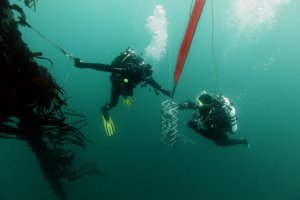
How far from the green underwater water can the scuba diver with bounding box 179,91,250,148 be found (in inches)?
70.1

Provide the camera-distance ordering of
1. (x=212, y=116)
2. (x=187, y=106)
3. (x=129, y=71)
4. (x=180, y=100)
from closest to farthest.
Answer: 1. (x=129, y=71)
2. (x=212, y=116)
3. (x=187, y=106)
4. (x=180, y=100)

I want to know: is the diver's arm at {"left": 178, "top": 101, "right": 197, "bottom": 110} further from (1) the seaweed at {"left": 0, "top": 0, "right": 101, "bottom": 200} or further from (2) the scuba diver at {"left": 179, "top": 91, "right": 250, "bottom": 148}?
(1) the seaweed at {"left": 0, "top": 0, "right": 101, "bottom": 200}

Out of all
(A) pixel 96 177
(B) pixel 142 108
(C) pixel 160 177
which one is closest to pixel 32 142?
(A) pixel 96 177

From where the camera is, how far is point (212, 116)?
726 centimetres

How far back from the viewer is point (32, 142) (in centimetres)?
383

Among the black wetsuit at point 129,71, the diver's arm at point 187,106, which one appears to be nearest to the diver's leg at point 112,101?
the black wetsuit at point 129,71

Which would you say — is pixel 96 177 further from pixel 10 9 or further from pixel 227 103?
pixel 10 9

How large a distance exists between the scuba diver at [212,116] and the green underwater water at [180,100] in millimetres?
1781

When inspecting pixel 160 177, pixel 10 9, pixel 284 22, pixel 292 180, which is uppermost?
pixel 284 22

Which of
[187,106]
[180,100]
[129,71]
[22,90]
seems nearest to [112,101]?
[187,106]

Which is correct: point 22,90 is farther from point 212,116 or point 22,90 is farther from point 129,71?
point 212,116

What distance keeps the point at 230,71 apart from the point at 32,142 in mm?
56625

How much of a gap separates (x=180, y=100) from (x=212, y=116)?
3748cm

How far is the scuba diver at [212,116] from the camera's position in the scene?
724 cm
